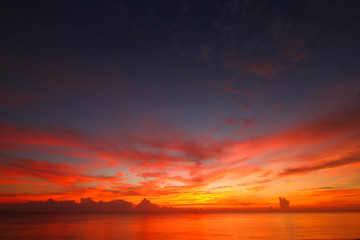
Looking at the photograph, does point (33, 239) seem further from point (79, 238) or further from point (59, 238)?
point (79, 238)

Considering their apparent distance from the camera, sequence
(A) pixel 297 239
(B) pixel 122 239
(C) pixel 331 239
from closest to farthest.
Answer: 1. (C) pixel 331 239
2. (A) pixel 297 239
3. (B) pixel 122 239

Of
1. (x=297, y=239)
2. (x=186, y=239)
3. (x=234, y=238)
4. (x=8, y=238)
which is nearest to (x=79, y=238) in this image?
(x=8, y=238)

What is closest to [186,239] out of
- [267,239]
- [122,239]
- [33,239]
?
[122,239]

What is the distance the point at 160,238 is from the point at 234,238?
2014cm

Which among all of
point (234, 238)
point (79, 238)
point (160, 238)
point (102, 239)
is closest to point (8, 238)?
point (79, 238)

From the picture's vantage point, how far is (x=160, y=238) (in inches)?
2212

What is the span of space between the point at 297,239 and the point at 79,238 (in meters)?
57.1

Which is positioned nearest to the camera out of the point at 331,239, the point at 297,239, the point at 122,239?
the point at 331,239

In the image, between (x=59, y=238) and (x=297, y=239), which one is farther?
(x=59, y=238)

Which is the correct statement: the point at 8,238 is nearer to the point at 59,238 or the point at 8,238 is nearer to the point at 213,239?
the point at 59,238

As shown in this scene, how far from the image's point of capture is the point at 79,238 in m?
55.3

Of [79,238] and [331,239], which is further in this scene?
[79,238]

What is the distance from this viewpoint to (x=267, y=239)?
52906 millimetres

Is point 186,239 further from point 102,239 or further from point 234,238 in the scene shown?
point 102,239
